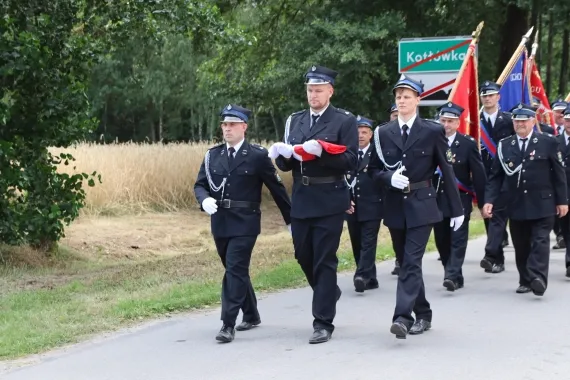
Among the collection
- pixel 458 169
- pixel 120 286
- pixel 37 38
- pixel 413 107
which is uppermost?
pixel 37 38

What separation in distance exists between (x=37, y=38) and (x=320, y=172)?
531cm

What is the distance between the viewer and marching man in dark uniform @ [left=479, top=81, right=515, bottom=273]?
1109cm

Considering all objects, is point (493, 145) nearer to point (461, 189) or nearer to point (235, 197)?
point (461, 189)

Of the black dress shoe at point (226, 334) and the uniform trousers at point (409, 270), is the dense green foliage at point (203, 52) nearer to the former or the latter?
the black dress shoe at point (226, 334)

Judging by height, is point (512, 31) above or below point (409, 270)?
above

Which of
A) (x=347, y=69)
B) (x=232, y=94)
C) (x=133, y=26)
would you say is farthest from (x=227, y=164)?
(x=232, y=94)

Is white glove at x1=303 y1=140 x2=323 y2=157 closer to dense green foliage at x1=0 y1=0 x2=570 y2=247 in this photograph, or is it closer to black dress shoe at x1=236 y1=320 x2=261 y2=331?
black dress shoe at x1=236 y1=320 x2=261 y2=331

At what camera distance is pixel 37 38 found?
36.6ft

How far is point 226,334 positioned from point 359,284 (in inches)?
106

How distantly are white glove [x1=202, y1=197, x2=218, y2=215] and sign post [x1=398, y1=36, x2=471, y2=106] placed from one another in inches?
263

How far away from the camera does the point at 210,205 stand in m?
7.41

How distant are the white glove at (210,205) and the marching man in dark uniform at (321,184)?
0.62 metres

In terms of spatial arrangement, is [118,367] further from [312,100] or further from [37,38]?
[37,38]

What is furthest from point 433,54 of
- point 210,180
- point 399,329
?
point 399,329
